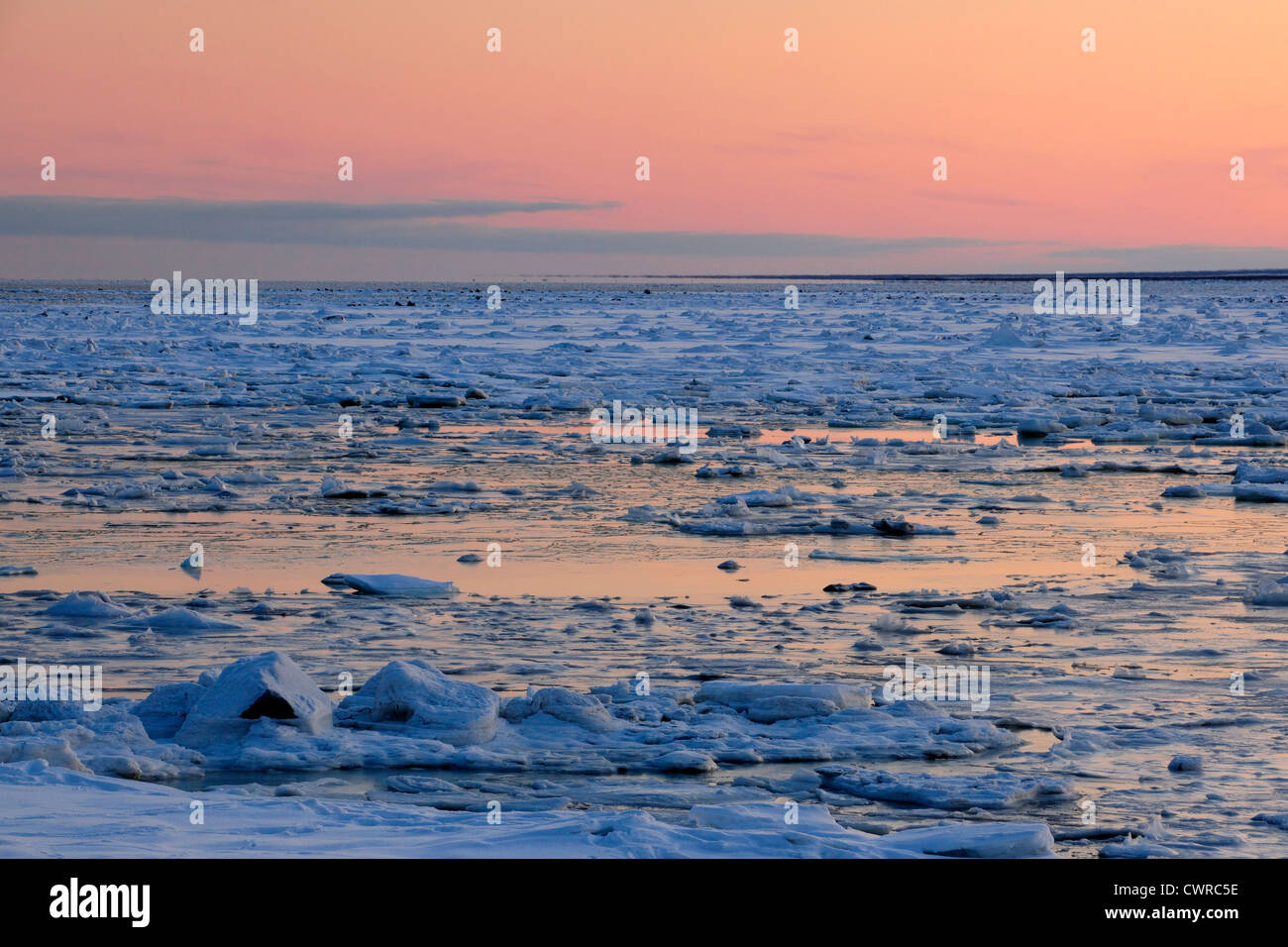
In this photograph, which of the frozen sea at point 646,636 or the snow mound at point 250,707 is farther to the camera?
the snow mound at point 250,707

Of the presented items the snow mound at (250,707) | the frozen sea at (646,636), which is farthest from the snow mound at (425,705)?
the snow mound at (250,707)

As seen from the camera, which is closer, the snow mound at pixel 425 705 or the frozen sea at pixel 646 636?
the frozen sea at pixel 646 636

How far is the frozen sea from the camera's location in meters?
4.35

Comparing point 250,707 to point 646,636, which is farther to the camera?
point 646,636

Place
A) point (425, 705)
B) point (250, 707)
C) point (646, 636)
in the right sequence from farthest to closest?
point (646, 636)
point (425, 705)
point (250, 707)

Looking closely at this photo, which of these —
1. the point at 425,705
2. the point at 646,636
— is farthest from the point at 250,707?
the point at 646,636

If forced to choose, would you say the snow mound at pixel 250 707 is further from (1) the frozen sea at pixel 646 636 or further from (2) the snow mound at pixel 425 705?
(2) the snow mound at pixel 425 705

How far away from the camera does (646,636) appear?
22.2 ft

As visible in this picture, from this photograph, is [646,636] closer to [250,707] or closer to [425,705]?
[425,705]

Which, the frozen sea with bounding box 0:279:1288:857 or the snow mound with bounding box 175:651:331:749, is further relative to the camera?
the snow mound with bounding box 175:651:331:749

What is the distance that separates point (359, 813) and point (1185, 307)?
54841 mm

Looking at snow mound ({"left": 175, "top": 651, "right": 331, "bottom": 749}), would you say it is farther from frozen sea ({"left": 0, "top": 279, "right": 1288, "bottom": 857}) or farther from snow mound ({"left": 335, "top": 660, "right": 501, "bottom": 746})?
snow mound ({"left": 335, "top": 660, "right": 501, "bottom": 746})

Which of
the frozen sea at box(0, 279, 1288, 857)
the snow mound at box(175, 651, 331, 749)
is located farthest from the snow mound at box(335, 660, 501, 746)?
the snow mound at box(175, 651, 331, 749)

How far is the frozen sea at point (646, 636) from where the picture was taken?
4.35 metres
